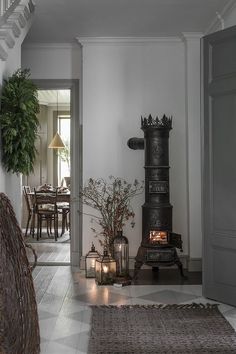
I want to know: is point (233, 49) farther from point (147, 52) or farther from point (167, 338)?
point (167, 338)

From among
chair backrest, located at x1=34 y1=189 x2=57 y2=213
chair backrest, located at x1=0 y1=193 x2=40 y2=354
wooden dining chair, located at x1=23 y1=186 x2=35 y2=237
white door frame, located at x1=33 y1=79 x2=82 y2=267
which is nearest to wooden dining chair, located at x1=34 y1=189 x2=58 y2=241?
chair backrest, located at x1=34 y1=189 x2=57 y2=213

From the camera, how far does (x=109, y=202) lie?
5.75 metres

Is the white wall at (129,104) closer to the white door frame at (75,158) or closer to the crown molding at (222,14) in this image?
the white door frame at (75,158)

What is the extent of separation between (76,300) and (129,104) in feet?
8.64

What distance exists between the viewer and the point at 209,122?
4.52 meters

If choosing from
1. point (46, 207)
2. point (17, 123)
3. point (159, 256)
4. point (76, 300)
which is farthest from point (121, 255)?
point (46, 207)

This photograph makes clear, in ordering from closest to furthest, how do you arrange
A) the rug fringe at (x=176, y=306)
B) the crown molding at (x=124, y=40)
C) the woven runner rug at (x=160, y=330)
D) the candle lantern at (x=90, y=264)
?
the woven runner rug at (x=160, y=330) < the rug fringe at (x=176, y=306) < the candle lantern at (x=90, y=264) < the crown molding at (x=124, y=40)

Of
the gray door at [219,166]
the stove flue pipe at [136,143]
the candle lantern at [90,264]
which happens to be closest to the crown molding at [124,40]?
the stove flue pipe at [136,143]

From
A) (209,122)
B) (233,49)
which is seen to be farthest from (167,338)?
(233,49)

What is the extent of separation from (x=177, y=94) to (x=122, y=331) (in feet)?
11.1

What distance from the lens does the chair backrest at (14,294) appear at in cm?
175

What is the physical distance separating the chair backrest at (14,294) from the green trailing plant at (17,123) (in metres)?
1.87

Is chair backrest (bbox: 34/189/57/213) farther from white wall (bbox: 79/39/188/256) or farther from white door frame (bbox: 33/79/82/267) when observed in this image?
white wall (bbox: 79/39/188/256)

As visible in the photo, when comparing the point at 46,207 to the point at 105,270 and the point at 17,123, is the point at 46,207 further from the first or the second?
the point at 17,123
